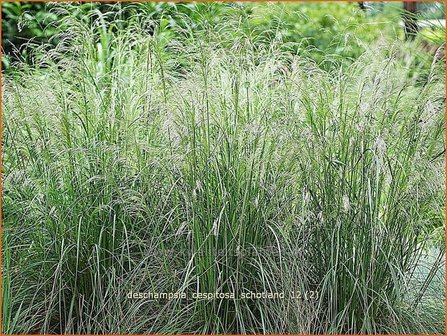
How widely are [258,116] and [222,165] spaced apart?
1.13 feet

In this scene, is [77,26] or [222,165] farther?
[77,26]

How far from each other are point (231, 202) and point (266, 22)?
133 inches

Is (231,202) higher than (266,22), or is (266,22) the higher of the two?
(231,202)

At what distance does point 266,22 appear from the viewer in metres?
6.35

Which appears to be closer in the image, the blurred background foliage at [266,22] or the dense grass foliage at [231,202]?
the dense grass foliage at [231,202]

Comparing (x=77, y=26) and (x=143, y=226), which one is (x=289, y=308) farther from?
(x=77, y=26)

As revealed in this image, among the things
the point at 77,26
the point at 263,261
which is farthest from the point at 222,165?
the point at 77,26

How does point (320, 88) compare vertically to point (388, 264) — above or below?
above

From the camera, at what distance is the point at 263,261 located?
11.1 ft

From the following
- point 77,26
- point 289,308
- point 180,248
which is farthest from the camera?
point 77,26

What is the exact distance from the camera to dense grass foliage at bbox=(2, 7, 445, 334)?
10.9 ft

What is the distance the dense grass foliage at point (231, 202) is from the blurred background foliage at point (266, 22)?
0.28m

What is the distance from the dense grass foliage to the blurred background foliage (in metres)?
0.28

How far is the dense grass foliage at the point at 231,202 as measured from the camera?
3328 millimetres
